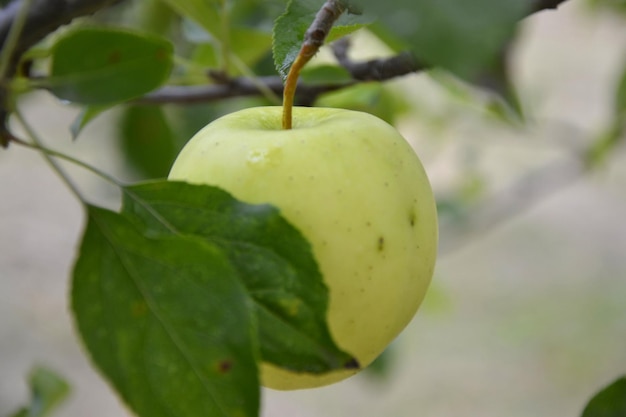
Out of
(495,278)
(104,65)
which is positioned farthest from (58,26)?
(495,278)

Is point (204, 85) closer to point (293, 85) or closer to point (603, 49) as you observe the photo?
point (293, 85)

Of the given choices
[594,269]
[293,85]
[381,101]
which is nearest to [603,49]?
[594,269]

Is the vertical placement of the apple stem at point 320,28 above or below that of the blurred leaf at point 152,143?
above

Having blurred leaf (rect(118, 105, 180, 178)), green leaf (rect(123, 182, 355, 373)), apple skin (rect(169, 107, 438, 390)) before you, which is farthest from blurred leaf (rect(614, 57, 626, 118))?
green leaf (rect(123, 182, 355, 373))

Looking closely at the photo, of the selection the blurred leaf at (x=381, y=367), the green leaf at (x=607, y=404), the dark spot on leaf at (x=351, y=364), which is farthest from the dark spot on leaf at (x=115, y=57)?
the blurred leaf at (x=381, y=367)

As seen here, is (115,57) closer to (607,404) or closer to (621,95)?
(607,404)

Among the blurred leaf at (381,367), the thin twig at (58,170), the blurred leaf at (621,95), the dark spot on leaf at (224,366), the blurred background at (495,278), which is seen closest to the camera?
the dark spot on leaf at (224,366)

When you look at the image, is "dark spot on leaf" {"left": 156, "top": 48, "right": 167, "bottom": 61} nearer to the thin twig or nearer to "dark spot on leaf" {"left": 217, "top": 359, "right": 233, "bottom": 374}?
the thin twig

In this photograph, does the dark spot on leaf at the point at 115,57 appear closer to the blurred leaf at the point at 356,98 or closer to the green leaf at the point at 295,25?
the green leaf at the point at 295,25
